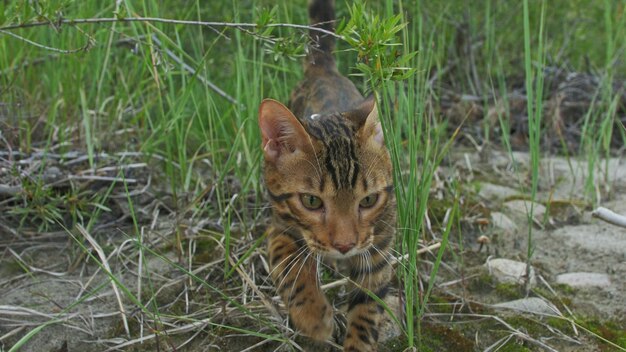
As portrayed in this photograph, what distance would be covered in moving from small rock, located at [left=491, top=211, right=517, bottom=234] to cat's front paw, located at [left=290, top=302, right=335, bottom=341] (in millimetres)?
1439

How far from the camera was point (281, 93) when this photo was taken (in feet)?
13.5

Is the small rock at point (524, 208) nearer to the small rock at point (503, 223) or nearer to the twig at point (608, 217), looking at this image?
the small rock at point (503, 223)

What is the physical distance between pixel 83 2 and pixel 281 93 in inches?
47.0

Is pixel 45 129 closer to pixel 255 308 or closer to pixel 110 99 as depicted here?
pixel 110 99

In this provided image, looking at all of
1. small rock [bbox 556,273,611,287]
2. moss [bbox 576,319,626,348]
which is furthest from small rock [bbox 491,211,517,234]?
moss [bbox 576,319,626,348]

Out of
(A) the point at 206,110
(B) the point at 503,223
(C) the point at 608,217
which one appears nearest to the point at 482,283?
(B) the point at 503,223

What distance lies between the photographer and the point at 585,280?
3.09 m

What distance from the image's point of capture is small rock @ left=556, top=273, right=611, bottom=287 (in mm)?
3059

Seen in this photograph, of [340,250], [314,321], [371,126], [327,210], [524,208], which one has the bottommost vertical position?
[524,208]

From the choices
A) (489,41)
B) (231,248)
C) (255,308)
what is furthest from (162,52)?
(489,41)

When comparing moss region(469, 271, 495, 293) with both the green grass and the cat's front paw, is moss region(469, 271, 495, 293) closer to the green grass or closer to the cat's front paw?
the green grass

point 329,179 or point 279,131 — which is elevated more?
point 279,131

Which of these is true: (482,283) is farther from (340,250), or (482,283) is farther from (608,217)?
(340,250)

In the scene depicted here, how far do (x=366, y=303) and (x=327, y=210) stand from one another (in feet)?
1.36
